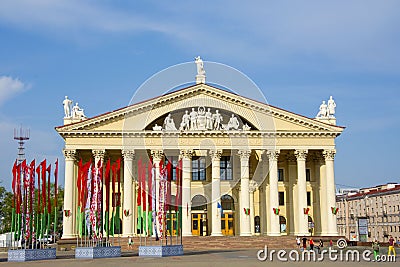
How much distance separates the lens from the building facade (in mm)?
97000

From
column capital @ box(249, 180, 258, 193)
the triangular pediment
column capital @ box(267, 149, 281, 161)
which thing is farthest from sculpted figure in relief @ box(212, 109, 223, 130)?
column capital @ box(249, 180, 258, 193)

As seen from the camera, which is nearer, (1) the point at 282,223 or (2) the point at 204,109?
(2) the point at 204,109

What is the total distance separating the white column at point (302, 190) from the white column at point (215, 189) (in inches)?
329

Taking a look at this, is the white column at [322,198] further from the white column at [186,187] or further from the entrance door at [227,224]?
the white column at [186,187]

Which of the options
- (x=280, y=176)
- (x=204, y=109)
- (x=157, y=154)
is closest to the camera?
(x=157, y=154)

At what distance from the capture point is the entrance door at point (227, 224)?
61.8 m

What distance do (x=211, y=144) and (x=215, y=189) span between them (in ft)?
15.4

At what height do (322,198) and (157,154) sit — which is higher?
(157,154)

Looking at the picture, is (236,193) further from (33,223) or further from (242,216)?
(33,223)

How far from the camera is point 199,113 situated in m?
58.4

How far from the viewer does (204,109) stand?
59.0 m

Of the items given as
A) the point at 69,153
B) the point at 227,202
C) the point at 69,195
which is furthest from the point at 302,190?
the point at 69,153

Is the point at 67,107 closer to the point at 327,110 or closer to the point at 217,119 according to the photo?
the point at 217,119

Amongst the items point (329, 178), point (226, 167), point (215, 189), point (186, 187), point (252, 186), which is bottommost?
point (215, 189)
